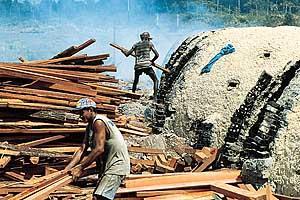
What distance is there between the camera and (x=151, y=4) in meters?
42.8

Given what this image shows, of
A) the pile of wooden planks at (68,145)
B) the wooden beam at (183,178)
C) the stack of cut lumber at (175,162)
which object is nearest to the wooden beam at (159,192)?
the pile of wooden planks at (68,145)

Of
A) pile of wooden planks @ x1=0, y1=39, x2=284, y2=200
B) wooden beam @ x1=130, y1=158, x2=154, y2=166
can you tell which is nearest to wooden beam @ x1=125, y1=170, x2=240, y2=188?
pile of wooden planks @ x1=0, y1=39, x2=284, y2=200

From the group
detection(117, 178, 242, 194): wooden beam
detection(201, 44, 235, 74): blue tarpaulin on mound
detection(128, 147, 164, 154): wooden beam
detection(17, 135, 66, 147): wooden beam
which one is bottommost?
detection(128, 147, 164, 154): wooden beam

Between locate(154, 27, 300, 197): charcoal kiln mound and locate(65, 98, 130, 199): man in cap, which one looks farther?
locate(154, 27, 300, 197): charcoal kiln mound

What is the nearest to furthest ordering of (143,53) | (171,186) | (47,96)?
(171,186)
(47,96)
(143,53)

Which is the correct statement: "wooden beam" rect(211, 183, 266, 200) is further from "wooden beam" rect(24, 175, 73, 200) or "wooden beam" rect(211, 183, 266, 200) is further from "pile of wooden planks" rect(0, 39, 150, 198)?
"pile of wooden planks" rect(0, 39, 150, 198)

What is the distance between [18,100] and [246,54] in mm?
4880

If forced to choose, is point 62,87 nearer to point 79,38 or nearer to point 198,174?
point 198,174

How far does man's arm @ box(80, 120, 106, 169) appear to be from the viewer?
5820 mm

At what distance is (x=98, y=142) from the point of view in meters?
5.85

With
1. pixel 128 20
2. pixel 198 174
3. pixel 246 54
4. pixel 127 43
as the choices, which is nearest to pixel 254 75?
pixel 246 54

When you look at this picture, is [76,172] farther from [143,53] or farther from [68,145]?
[143,53]

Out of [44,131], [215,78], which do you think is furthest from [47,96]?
[215,78]

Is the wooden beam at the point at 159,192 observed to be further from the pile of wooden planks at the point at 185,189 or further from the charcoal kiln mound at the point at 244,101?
the charcoal kiln mound at the point at 244,101
